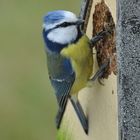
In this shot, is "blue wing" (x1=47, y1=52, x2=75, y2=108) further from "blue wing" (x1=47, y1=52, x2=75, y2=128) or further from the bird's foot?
the bird's foot

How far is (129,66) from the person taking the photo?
245 centimetres

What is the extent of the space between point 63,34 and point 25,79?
3266 mm

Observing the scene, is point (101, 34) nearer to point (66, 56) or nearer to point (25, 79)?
point (66, 56)

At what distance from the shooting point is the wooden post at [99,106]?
2.97 meters

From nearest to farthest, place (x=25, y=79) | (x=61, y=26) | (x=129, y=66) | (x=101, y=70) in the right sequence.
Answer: (x=129, y=66)
(x=101, y=70)
(x=61, y=26)
(x=25, y=79)

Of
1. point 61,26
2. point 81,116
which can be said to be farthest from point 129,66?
point 81,116

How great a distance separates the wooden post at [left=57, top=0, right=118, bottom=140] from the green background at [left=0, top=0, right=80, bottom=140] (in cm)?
253

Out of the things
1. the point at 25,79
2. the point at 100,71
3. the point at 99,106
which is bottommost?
the point at 25,79

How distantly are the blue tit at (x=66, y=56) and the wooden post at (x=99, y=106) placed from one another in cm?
4

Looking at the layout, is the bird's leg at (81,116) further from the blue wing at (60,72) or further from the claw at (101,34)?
the claw at (101,34)

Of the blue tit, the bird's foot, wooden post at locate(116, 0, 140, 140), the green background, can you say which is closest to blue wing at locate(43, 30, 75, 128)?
the blue tit

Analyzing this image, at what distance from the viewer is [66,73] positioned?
3414 mm

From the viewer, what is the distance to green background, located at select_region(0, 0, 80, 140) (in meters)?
6.37

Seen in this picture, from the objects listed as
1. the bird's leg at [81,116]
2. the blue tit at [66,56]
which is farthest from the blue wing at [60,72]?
the bird's leg at [81,116]
